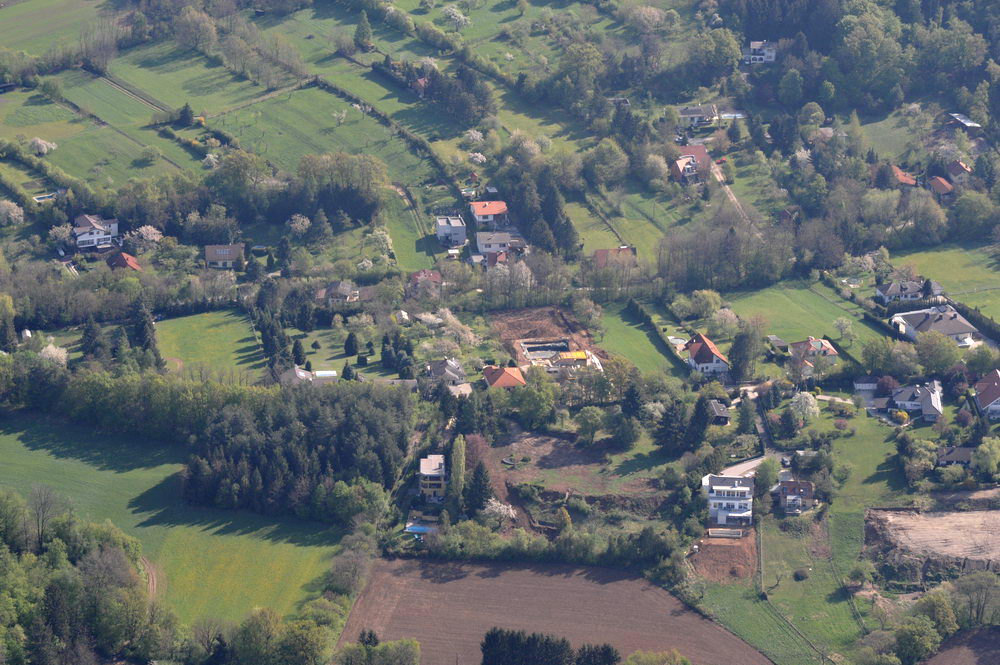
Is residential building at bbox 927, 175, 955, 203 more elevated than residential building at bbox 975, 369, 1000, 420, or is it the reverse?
residential building at bbox 975, 369, 1000, 420

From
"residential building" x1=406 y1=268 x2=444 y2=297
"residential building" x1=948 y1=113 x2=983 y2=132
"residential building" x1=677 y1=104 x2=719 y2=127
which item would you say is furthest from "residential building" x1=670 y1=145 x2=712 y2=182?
"residential building" x1=406 y1=268 x2=444 y2=297

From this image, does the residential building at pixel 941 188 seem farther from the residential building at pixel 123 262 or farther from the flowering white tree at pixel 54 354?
the flowering white tree at pixel 54 354

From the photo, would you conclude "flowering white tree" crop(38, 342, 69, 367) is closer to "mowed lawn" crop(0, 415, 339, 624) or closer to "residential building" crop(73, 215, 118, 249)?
"mowed lawn" crop(0, 415, 339, 624)

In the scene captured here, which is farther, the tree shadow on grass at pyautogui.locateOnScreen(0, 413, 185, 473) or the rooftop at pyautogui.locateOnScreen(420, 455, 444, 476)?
the tree shadow on grass at pyautogui.locateOnScreen(0, 413, 185, 473)

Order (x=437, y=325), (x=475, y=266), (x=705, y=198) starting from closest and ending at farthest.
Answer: (x=437, y=325) < (x=475, y=266) < (x=705, y=198)

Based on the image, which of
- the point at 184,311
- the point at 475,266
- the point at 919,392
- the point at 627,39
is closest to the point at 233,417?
the point at 184,311

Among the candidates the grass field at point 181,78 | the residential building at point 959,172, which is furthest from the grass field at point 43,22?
the residential building at point 959,172

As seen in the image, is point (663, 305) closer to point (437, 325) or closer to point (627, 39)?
point (437, 325)
